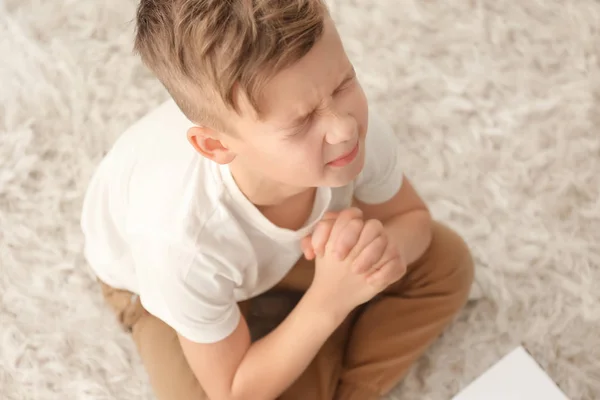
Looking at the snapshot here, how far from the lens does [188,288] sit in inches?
24.9

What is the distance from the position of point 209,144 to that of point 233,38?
118 mm

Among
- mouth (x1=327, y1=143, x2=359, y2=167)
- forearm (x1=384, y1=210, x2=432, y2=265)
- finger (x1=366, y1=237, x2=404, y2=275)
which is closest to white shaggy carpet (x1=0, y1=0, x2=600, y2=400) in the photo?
forearm (x1=384, y1=210, x2=432, y2=265)

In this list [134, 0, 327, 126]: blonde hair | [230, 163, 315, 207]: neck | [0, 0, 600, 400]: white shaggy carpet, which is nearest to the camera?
[134, 0, 327, 126]: blonde hair

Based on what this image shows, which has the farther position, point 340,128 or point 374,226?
point 374,226

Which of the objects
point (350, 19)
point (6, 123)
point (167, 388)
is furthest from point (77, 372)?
point (350, 19)

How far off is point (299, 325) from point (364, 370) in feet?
0.54

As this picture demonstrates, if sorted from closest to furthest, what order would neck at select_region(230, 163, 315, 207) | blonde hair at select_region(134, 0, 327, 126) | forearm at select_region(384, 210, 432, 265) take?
blonde hair at select_region(134, 0, 327, 126) < neck at select_region(230, 163, 315, 207) < forearm at select_region(384, 210, 432, 265)

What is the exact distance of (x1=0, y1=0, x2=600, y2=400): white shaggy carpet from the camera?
89 cm

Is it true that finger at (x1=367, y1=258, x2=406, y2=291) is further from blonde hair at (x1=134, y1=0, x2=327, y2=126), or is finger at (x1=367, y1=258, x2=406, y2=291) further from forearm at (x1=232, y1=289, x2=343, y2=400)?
blonde hair at (x1=134, y1=0, x2=327, y2=126)

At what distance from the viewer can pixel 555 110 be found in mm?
1026

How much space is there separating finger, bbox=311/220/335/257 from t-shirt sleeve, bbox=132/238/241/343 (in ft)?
0.28

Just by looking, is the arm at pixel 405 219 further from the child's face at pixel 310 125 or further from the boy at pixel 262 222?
the child's face at pixel 310 125

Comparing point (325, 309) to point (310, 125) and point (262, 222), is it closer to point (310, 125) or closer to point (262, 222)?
point (262, 222)

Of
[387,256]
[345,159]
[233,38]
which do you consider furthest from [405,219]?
[233,38]
